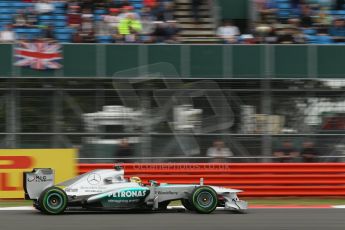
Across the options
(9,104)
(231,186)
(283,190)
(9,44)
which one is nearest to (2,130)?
(9,104)

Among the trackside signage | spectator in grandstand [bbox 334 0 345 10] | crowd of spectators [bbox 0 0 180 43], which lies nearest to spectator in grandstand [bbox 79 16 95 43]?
crowd of spectators [bbox 0 0 180 43]

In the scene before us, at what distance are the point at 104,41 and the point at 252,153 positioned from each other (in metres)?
4.39

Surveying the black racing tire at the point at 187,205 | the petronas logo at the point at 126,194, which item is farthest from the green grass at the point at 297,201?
the petronas logo at the point at 126,194

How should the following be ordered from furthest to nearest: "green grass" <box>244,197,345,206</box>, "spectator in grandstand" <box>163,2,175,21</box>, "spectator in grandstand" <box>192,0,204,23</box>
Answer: "spectator in grandstand" <box>192,0,204,23</box>
"spectator in grandstand" <box>163,2,175,21</box>
"green grass" <box>244,197,345,206</box>

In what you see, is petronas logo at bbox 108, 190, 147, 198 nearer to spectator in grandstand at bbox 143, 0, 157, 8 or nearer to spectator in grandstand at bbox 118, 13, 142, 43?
spectator in grandstand at bbox 118, 13, 142, 43

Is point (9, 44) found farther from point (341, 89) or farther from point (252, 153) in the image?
point (341, 89)

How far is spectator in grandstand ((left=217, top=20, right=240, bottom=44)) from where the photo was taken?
1580 centimetres

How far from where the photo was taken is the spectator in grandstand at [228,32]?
1580 centimetres

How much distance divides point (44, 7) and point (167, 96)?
421 cm

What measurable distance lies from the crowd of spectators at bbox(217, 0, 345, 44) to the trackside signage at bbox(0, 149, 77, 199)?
4.93m

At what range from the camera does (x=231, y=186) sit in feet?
46.8

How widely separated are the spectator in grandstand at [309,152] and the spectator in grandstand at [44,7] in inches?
281

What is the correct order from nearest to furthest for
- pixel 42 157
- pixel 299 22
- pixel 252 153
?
pixel 42 157, pixel 252 153, pixel 299 22

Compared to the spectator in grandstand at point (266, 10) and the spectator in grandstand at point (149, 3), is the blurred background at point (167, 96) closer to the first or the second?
the spectator in grandstand at point (266, 10)
